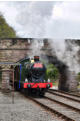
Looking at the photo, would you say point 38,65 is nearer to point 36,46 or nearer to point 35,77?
point 35,77

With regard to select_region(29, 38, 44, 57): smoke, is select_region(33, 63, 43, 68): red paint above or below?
below

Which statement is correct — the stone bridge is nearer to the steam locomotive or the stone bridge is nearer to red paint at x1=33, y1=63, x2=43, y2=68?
the steam locomotive

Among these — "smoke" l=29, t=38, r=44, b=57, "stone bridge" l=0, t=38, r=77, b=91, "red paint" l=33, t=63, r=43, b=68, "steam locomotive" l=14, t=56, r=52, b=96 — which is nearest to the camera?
"steam locomotive" l=14, t=56, r=52, b=96

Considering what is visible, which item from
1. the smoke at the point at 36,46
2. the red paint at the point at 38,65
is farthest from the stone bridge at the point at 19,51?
the red paint at the point at 38,65

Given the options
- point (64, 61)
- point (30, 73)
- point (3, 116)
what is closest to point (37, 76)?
point (30, 73)

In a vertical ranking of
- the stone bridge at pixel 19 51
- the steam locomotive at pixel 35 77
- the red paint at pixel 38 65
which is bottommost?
the steam locomotive at pixel 35 77

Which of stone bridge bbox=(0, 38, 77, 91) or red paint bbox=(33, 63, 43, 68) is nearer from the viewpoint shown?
red paint bbox=(33, 63, 43, 68)

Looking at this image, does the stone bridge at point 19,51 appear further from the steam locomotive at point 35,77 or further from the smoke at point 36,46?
the steam locomotive at point 35,77

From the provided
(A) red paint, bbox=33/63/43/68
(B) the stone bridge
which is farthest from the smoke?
(A) red paint, bbox=33/63/43/68

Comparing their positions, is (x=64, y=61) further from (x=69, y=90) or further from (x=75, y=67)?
(x=69, y=90)

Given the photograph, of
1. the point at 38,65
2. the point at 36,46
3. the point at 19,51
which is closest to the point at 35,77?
the point at 38,65

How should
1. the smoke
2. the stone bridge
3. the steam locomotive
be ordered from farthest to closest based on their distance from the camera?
the stone bridge < the smoke < the steam locomotive

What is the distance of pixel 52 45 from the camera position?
23.2m

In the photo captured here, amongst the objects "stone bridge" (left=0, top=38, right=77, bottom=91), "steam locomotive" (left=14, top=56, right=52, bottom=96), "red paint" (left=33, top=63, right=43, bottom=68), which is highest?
"stone bridge" (left=0, top=38, right=77, bottom=91)
